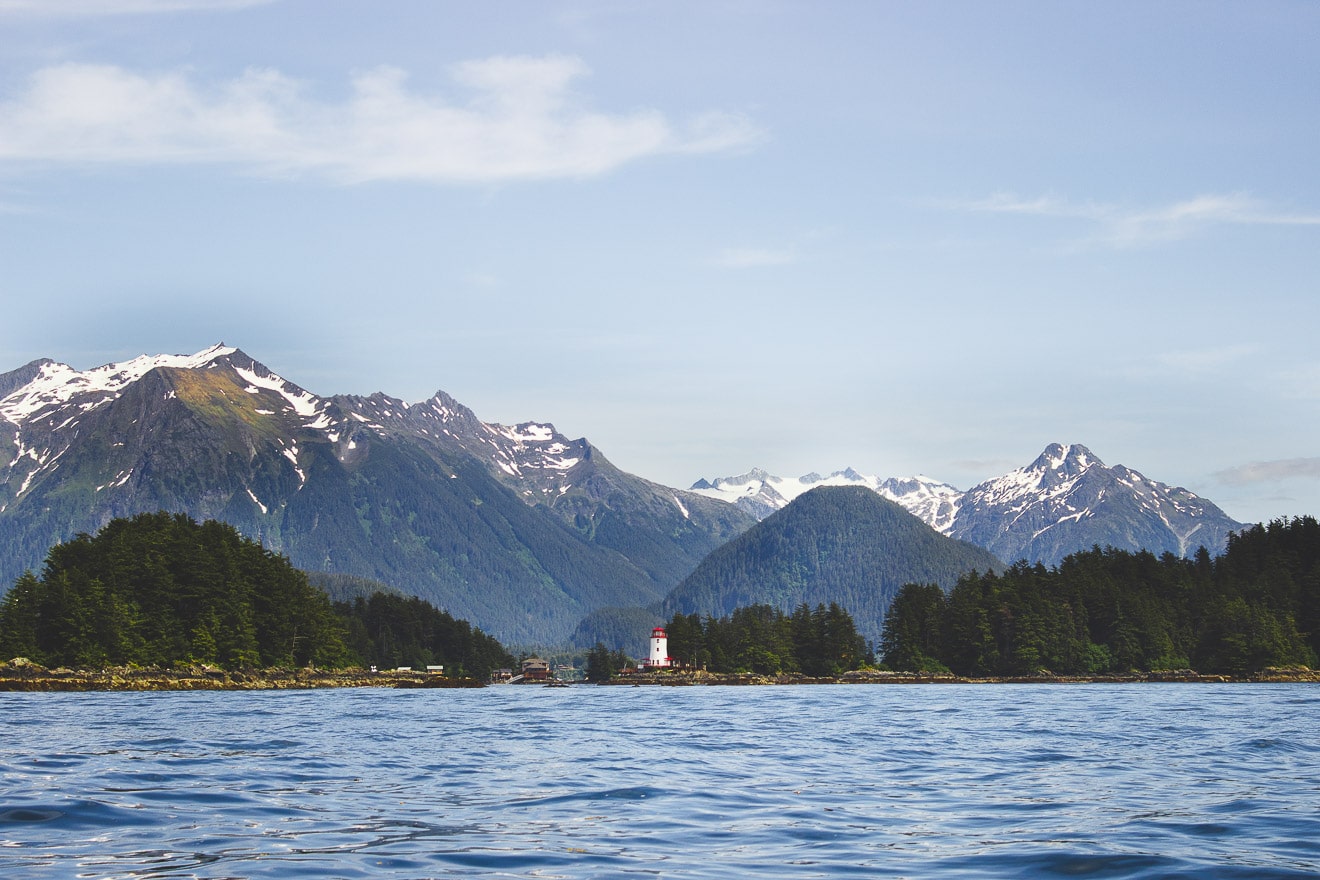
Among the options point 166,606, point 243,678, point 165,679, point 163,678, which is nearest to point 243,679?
point 243,678

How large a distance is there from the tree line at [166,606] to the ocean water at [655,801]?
75.9 meters

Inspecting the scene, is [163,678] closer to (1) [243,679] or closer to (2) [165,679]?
(2) [165,679]

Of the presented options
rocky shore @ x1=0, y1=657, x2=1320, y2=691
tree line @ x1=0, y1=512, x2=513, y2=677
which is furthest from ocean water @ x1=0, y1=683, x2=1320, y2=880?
tree line @ x1=0, y1=512, x2=513, y2=677

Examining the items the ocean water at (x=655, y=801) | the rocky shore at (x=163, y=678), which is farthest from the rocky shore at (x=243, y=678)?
the ocean water at (x=655, y=801)

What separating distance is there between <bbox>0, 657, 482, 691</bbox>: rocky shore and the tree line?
3788 mm

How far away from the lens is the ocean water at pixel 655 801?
23531mm

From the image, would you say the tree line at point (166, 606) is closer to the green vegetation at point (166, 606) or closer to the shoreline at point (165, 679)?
the green vegetation at point (166, 606)

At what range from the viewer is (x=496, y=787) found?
3703cm

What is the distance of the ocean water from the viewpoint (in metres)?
23.5

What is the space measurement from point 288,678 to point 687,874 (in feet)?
456

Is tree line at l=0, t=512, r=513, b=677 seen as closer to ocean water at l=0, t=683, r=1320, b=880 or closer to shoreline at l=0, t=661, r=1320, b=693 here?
shoreline at l=0, t=661, r=1320, b=693

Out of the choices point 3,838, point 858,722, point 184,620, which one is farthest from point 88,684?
point 3,838

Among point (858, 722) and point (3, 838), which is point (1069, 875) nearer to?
point (3, 838)

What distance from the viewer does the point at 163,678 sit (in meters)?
127
